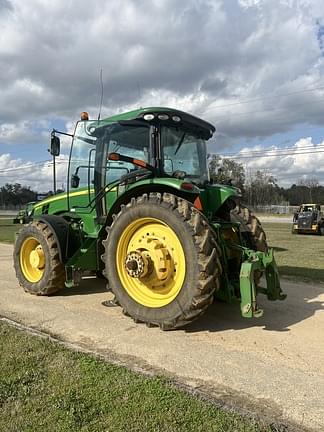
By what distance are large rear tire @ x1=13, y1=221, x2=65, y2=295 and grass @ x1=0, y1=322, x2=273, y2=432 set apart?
7.52 feet

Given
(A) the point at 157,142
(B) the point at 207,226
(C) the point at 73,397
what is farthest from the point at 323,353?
(A) the point at 157,142

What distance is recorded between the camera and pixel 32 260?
6578 millimetres

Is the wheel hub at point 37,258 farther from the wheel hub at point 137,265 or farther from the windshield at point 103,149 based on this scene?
the wheel hub at point 137,265

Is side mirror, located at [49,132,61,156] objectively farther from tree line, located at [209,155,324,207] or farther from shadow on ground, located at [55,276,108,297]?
tree line, located at [209,155,324,207]

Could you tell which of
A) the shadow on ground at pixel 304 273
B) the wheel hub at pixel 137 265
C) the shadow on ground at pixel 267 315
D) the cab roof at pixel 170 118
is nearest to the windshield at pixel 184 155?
the cab roof at pixel 170 118

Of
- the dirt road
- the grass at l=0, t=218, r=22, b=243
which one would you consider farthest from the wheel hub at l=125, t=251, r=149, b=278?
the grass at l=0, t=218, r=22, b=243

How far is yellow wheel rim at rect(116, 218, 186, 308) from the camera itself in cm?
473

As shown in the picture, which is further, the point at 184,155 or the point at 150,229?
the point at 184,155

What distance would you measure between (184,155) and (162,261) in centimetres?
176

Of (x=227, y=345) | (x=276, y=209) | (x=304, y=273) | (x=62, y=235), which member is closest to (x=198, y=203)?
(x=227, y=345)

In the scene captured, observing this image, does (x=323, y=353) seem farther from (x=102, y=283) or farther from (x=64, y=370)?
(x=102, y=283)

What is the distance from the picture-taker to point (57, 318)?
5203 millimetres

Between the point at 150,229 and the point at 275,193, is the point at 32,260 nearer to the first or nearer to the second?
the point at 150,229

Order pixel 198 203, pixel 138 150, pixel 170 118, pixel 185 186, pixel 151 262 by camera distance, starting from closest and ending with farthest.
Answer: pixel 185 186 → pixel 151 262 → pixel 198 203 → pixel 170 118 → pixel 138 150
